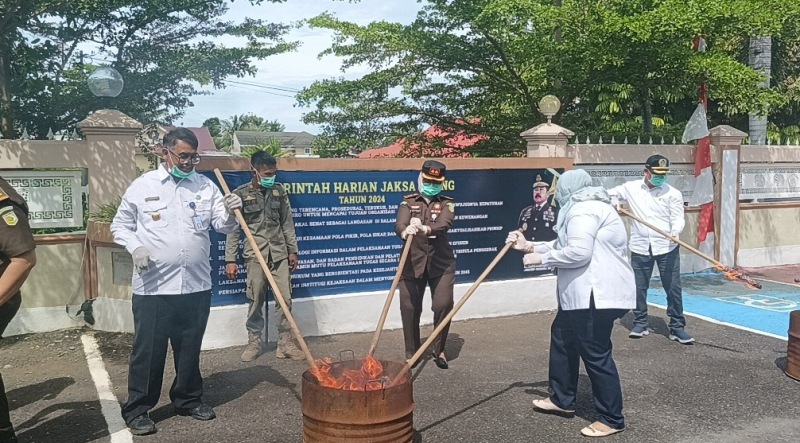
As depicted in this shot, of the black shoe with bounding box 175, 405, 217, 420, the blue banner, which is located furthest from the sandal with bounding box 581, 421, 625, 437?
the blue banner

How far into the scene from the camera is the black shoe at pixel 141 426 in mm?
4187

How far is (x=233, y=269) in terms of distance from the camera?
560cm

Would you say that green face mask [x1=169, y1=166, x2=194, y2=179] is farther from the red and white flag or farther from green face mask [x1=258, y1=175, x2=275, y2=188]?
the red and white flag

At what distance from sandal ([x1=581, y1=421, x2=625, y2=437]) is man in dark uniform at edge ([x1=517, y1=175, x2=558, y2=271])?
3.45 metres

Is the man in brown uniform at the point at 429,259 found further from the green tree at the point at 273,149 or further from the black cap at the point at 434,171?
the green tree at the point at 273,149

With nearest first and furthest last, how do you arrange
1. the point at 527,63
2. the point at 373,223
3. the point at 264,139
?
the point at 373,223
the point at 527,63
the point at 264,139

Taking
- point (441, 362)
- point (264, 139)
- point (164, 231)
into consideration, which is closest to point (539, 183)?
point (441, 362)

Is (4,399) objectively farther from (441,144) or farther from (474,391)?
(441,144)

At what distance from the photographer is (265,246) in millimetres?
5789

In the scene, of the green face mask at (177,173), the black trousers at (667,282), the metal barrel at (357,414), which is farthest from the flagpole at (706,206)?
the metal barrel at (357,414)

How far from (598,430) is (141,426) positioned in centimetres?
293

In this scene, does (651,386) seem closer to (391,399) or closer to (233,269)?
(391,399)

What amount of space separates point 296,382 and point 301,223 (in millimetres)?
1779

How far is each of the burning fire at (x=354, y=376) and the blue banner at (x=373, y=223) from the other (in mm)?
2700
